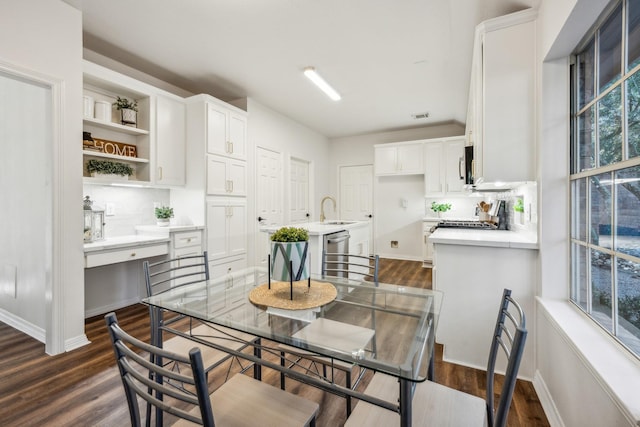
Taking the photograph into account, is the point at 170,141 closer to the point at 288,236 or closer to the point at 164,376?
the point at 288,236

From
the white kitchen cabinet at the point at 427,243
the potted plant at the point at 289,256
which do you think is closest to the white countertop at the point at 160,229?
the potted plant at the point at 289,256

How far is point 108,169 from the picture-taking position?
2.92 meters

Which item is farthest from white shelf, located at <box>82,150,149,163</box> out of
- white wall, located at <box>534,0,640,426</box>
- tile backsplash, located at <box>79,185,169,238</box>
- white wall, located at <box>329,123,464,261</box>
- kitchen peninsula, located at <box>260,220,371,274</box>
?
white wall, located at <box>329,123,464,261</box>

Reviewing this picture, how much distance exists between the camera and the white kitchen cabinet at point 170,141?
3.34 m

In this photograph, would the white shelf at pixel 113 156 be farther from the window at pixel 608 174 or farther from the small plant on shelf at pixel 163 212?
the window at pixel 608 174

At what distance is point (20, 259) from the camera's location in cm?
272

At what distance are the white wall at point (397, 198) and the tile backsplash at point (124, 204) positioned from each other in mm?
4283

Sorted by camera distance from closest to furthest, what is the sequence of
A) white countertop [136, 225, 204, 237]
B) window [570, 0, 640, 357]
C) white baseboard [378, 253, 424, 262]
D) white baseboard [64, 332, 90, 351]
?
1. window [570, 0, 640, 357]
2. white baseboard [64, 332, 90, 351]
3. white countertop [136, 225, 204, 237]
4. white baseboard [378, 253, 424, 262]

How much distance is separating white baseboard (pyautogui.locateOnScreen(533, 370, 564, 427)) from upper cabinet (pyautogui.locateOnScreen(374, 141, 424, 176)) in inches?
173

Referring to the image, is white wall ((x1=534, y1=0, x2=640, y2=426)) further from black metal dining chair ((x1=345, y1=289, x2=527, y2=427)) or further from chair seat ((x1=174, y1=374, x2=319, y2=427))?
chair seat ((x1=174, y1=374, x2=319, y2=427))

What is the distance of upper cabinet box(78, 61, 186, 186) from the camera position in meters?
2.84

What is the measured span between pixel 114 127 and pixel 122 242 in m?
1.18

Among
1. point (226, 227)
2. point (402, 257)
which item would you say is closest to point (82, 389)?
point (226, 227)

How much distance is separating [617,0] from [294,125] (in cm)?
476
